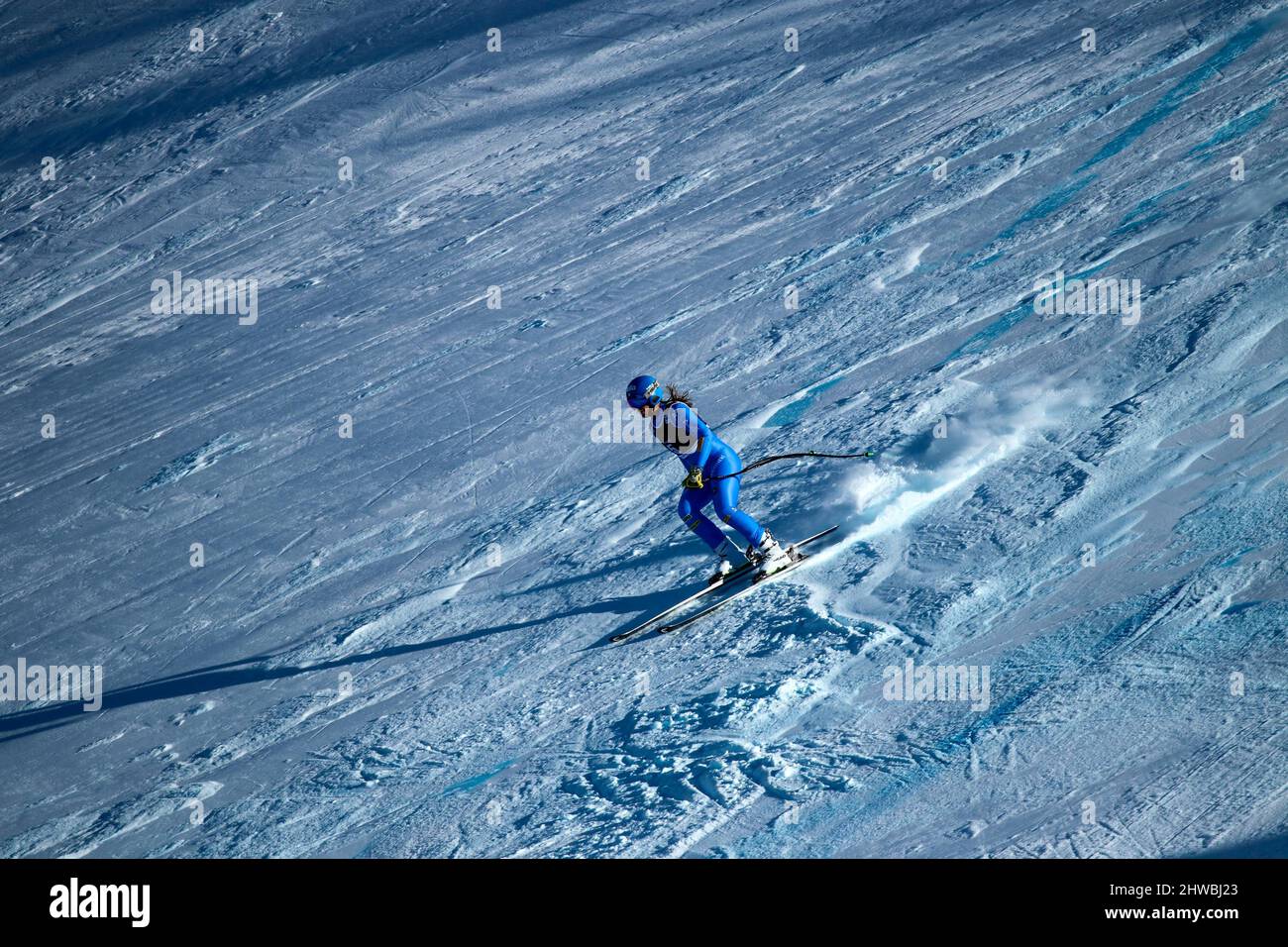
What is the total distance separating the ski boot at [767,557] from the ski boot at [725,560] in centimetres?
15

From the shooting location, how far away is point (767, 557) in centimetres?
865

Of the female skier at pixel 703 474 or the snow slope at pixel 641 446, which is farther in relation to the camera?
the female skier at pixel 703 474

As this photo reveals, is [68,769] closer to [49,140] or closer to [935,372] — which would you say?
[935,372]

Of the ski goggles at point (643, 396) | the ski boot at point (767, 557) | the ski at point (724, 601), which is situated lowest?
the ski at point (724, 601)

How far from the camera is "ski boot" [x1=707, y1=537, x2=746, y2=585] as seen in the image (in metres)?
8.73

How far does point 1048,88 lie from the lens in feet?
47.6

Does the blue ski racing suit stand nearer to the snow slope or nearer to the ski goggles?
the ski goggles

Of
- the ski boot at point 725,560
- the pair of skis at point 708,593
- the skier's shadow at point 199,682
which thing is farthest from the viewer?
the skier's shadow at point 199,682

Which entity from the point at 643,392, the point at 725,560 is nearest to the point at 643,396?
the point at 643,392

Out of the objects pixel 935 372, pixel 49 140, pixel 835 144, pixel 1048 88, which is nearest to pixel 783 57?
pixel 835 144

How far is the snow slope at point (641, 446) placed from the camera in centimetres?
704

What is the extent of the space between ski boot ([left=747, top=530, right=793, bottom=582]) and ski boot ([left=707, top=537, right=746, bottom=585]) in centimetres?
15

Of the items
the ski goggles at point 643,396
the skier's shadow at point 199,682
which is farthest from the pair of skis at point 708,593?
the ski goggles at point 643,396

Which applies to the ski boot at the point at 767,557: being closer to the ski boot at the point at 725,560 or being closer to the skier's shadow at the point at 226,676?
the ski boot at the point at 725,560
